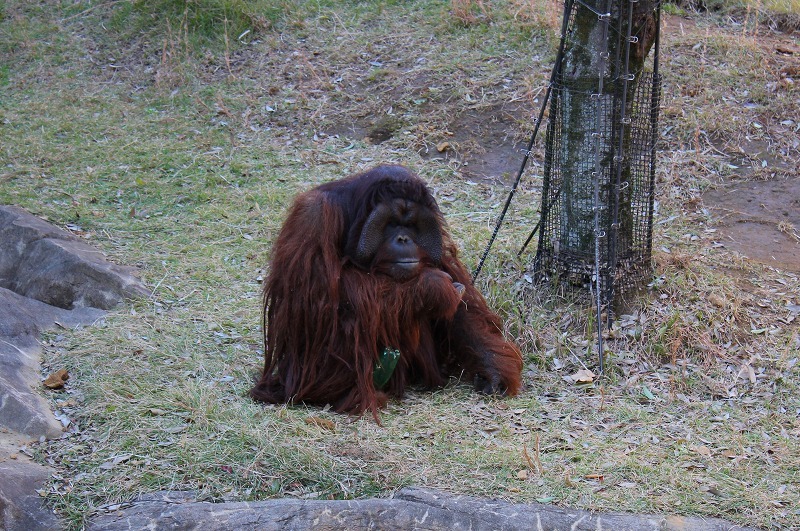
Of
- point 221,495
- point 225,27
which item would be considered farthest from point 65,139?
point 221,495

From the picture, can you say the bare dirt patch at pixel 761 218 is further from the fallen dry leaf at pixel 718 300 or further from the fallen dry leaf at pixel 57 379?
the fallen dry leaf at pixel 57 379

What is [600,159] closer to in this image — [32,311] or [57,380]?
[57,380]

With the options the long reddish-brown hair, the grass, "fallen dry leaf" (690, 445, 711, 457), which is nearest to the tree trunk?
the grass

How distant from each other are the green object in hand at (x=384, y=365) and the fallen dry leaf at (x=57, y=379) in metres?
1.36

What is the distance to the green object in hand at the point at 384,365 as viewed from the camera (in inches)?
151

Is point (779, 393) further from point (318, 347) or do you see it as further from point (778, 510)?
point (318, 347)

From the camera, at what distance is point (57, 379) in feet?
12.7

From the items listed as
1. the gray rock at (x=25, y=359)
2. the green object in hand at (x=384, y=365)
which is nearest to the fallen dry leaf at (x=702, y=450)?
the green object in hand at (x=384, y=365)

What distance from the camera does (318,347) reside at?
12.5 feet

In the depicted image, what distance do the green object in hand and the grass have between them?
128 millimetres

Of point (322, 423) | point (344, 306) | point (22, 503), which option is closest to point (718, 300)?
point (344, 306)

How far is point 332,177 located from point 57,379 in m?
3.13

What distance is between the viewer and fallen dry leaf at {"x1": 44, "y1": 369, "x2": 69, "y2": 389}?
12.6 feet

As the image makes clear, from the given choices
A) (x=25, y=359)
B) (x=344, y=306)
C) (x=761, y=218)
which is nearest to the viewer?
(x=344, y=306)
